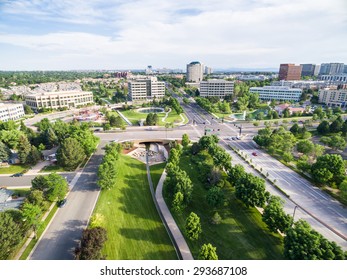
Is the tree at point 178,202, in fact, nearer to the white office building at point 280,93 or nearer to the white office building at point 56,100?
the white office building at point 56,100

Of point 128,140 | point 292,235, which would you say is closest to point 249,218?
point 292,235

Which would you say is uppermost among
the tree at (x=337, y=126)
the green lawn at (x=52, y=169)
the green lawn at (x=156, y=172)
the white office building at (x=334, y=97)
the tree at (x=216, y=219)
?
the white office building at (x=334, y=97)

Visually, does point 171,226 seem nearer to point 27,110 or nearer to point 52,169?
point 52,169

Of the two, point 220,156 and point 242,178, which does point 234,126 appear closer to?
point 220,156

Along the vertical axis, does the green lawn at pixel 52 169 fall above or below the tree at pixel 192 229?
below

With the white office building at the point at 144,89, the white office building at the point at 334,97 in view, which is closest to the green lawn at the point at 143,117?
the white office building at the point at 144,89

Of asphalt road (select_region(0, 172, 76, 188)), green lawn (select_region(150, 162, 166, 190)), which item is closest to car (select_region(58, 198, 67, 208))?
asphalt road (select_region(0, 172, 76, 188))
